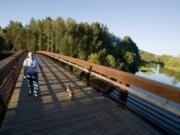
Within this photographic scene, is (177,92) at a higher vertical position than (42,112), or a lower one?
higher

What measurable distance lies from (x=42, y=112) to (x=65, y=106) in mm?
749

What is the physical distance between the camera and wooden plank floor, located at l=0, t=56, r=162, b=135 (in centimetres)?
400

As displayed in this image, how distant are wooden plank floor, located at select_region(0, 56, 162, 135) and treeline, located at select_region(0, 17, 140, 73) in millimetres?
55132

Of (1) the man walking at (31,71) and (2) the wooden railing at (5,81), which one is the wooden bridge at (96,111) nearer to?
(2) the wooden railing at (5,81)

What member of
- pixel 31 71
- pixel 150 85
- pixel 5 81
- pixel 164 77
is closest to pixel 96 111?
pixel 150 85

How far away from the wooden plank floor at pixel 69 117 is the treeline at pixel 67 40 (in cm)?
5513

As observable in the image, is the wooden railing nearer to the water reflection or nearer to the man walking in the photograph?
the man walking

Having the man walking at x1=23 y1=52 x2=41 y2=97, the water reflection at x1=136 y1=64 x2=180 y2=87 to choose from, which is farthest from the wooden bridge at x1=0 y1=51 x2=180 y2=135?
the water reflection at x1=136 y1=64 x2=180 y2=87

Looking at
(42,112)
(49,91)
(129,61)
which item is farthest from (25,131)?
(129,61)

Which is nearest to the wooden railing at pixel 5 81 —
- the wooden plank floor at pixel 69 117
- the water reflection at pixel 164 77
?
the wooden plank floor at pixel 69 117

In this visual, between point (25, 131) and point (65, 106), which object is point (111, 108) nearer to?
point (65, 106)

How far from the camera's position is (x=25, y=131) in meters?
3.87

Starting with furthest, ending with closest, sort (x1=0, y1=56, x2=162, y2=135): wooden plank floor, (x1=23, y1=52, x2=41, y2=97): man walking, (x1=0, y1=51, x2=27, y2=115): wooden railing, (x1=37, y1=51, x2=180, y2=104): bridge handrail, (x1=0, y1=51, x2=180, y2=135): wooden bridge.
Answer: (x1=23, y1=52, x2=41, y2=97): man walking, (x1=0, y1=51, x2=27, y2=115): wooden railing, (x1=0, y1=56, x2=162, y2=135): wooden plank floor, (x1=0, y1=51, x2=180, y2=135): wooden bridge, (x1=37, y1=51, x2=180, y2=104): bridge handrail

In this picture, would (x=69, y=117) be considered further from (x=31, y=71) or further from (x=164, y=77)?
(x=164, y=77)
